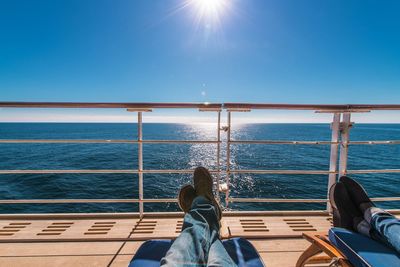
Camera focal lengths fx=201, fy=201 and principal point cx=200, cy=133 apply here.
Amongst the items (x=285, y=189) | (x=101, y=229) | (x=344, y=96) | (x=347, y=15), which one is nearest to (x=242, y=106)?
(x=101, y=229)

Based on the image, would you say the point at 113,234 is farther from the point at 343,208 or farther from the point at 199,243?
the point at 343,208

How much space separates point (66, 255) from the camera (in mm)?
1540

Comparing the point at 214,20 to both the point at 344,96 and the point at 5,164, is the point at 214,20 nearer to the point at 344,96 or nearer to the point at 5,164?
the point at 5,164

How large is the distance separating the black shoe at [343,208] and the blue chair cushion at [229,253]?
64cm

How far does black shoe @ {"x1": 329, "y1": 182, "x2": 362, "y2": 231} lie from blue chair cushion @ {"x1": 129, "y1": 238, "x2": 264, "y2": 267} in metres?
0.64

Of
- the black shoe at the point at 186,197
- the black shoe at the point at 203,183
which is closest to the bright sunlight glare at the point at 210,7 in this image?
the black shoe at the point at 203,183

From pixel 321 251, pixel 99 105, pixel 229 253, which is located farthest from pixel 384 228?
pixel 99 105

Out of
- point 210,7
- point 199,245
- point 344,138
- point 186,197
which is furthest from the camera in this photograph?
point 210,7

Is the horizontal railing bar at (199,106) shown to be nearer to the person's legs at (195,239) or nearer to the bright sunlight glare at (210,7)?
the person's legs at (195,239)

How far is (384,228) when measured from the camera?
3.52 feet

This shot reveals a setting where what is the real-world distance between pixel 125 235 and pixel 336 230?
1.62 meters

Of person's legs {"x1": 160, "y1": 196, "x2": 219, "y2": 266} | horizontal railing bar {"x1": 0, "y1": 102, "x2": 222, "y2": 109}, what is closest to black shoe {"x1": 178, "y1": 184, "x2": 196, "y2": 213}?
person's legs {"x1": 160, "y1": 196, "x2": 219, "y2": 266}

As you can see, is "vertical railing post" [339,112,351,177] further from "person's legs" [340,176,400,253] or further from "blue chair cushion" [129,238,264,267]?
"blue chair cushion" [129,238,264,267]

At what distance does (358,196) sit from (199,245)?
3.59 feet
